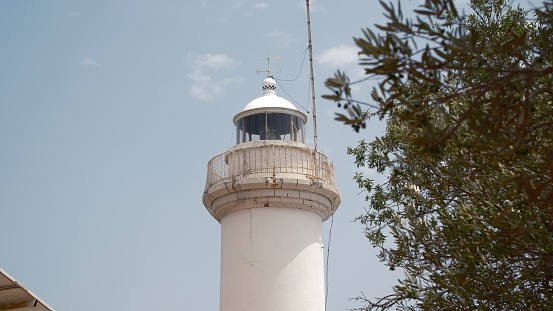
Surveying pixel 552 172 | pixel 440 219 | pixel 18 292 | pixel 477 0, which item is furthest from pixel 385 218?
pixel 552 172

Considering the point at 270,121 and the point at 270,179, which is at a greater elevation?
the point at 270,121

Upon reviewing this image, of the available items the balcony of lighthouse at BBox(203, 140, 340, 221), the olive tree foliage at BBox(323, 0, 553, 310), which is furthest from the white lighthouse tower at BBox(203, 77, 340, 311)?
the olive tree foliage at BBox(323, 0, 553, 310)

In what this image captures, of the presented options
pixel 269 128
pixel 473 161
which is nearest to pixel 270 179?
pixel 269 128

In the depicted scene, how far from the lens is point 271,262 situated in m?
14.6

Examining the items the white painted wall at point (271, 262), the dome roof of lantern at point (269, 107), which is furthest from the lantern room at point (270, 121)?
the white painted wall at point (271, 262)

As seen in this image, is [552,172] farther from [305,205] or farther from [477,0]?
[305,205]

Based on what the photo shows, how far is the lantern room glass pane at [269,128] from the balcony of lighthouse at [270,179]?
431 mm

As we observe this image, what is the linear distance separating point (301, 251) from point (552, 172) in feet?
37.0

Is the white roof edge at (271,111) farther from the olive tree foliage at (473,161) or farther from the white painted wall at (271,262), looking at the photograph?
the olive tree foliage at (473,161)

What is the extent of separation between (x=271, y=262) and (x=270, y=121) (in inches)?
135

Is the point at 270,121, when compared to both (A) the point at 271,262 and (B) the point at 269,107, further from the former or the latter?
(A) the point at 271,262

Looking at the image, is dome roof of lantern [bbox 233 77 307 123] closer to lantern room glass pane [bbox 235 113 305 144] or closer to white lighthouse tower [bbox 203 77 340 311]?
lantern room glass pane [bbox 235 113 305 144]

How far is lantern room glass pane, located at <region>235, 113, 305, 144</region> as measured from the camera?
53.4ft

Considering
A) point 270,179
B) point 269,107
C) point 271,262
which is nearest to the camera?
point 271,262
